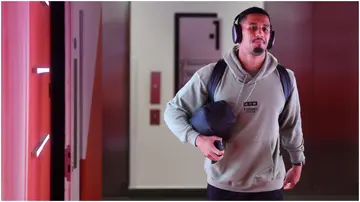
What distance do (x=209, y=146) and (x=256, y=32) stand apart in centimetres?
43

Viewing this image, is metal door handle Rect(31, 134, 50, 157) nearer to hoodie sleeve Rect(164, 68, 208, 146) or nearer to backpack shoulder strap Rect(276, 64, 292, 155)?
hoodie sleeve Rect(164, 68, 208, 146)

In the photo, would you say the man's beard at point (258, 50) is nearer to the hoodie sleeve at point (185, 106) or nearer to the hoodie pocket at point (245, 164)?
the hoodie sleeve at point (185, 106)

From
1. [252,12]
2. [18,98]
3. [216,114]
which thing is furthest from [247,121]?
[18,98]

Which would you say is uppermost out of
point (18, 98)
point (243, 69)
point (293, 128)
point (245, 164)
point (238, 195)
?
point (243, 69)

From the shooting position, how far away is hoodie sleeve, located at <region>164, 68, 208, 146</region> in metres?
1.87

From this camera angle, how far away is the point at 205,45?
13.4 ft

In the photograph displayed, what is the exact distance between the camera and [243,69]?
1.87 metres

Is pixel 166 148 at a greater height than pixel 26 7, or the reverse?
pixel 26 7

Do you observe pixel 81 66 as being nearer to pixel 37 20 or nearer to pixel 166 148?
pixel 37 20

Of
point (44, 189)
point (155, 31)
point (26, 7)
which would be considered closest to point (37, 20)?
point (26, 7)

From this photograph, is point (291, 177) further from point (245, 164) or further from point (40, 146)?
point (40, 146)

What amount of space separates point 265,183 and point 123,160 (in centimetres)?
239

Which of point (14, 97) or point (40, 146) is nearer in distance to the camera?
point (14, 97)

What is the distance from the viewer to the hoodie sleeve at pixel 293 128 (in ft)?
6.31
